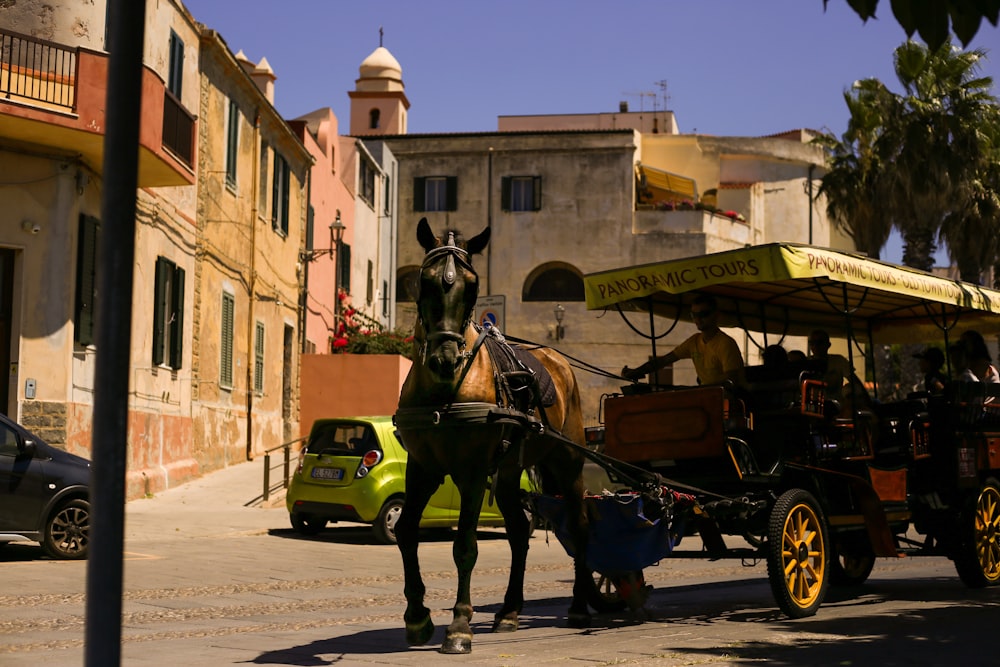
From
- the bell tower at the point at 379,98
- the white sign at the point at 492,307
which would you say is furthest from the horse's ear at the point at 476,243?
the bell tower at the point at 379,98

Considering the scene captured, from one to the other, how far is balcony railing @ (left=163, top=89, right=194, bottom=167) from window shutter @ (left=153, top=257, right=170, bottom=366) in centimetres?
204

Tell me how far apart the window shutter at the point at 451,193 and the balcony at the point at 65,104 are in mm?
29378

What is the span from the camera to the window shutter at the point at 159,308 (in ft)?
74.0

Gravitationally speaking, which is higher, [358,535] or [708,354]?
[708,354]

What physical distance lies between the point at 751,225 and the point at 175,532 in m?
39.0

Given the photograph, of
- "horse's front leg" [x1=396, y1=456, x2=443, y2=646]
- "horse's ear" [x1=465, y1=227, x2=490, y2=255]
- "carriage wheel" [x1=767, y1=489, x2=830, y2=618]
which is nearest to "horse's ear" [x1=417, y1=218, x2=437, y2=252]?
"horse's ear" [x1=465, y1=227, x2=490, y2=255]

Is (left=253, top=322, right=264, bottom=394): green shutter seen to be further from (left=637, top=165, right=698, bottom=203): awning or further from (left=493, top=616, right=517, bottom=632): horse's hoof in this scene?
(left=637, top=165, right=698, bottom=203): awning

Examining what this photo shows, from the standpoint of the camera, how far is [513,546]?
9125 millimetres

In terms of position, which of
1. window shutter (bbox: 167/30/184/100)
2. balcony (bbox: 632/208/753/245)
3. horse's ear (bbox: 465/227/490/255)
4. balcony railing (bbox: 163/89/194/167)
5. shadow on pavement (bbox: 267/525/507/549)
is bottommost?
shadow on pavement (bbox: 267/525/507/549)

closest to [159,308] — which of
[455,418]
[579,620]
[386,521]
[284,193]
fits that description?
[386,521]

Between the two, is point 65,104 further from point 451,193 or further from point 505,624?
point 451,193

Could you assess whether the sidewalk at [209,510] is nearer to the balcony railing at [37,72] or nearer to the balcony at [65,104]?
the balcony at [65,104]

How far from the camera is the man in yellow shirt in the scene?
408 inches

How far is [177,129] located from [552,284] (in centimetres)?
2932
